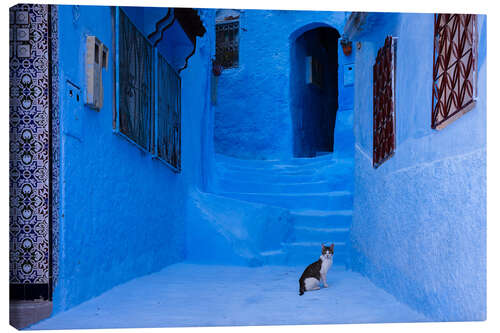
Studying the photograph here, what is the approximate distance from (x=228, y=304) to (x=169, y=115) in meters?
3.07

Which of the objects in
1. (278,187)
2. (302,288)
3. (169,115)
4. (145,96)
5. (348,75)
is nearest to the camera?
(302,288)

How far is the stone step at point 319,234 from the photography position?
296 inches

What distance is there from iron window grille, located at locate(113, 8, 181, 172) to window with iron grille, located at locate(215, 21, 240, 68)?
19.6 feet

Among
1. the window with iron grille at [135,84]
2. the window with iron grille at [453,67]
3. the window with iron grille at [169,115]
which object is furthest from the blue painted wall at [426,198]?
the window with iron grille at [169,115]

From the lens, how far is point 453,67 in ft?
9.83

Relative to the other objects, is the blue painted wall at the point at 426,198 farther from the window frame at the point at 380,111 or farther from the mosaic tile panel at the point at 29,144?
the mosaic tile panel at the point at 29,144

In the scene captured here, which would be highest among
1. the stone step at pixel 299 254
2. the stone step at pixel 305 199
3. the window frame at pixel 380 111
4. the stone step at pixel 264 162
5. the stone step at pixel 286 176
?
the window frame at pixel 380 111

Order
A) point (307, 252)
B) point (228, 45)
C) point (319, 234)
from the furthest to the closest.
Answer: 1. point (228, 45)
2. point (319, 234)
3. point (307, 252)

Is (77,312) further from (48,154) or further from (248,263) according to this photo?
(248,263)

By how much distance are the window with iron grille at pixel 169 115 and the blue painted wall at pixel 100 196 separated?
0.20m

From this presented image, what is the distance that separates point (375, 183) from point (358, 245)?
3.85 feet

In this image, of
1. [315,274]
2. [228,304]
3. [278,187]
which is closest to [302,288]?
[315,274]

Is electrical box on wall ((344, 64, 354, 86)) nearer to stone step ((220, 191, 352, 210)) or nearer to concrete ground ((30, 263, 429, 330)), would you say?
stone step ((220, 191, 352, 210))

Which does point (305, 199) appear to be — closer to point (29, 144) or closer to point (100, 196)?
point (100, 196)
